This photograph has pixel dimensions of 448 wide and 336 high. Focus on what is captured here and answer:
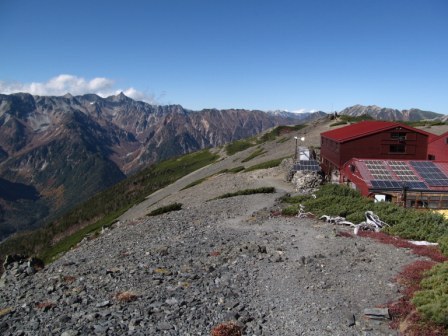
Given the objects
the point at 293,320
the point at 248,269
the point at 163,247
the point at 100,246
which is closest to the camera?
the point at 293,320

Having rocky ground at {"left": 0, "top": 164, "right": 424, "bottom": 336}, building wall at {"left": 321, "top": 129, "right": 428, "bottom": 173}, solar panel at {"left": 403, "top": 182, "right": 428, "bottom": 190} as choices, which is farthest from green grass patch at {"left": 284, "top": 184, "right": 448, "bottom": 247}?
building wall at {"left": 321, "top": 129, "right": 428, "bottom": 173}

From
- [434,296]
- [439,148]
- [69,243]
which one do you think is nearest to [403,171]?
[439,148]

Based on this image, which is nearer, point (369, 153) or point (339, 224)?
point (339, 224)

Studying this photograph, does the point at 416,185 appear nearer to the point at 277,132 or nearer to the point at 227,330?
the point at 227,330

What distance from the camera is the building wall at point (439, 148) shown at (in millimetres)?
64050

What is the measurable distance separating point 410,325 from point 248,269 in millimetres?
8924

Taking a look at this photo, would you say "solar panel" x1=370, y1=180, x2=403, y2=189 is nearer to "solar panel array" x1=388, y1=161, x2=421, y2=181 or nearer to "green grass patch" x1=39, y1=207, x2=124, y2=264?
"solar panel array" x1=388, y1=161, x2=421, y2=181

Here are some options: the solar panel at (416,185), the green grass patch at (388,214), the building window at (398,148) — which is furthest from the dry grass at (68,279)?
the building window at (398,148)

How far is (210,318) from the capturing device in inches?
639

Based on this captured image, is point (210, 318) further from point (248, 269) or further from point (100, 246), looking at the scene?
point (100, 246)

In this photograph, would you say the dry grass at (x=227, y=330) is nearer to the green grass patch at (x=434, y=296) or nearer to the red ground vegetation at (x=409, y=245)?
the green grass patch at (x=434, y=296)

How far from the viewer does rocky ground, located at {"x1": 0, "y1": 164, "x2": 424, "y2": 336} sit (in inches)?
623

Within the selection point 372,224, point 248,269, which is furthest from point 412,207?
point 248,269

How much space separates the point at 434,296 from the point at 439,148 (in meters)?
56.6
